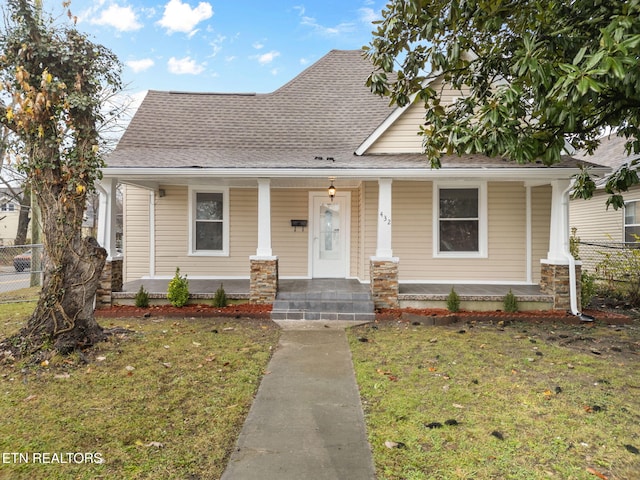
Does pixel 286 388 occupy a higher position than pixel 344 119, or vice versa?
pixel 344 119

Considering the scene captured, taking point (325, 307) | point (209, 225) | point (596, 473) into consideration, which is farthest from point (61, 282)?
point (596, 473)

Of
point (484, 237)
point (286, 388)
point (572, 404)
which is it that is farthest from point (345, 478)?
point (484, 237)

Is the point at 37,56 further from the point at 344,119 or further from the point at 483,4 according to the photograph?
the point at 344,119

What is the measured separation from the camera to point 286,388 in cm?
386

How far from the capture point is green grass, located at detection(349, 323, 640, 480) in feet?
8.38

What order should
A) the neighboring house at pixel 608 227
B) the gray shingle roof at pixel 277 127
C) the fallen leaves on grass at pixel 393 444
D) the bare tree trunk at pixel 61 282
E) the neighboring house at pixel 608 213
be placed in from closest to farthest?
the fallen leaves on grass at pixel 393 444 → the bare tree trunk at pixel 61 282 → the gray shingle roof at pixel 277 127 → the neighboring house at pixel 608 227 → the neighboring house at pixel 608 213

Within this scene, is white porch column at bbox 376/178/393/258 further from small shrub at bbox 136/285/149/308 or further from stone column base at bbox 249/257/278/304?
small shrub at bbox 136/285/149/308

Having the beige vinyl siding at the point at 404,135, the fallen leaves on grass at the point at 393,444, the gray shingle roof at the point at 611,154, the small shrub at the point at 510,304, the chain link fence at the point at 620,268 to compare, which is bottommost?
the fallen leaves on grass at the point at 393,444

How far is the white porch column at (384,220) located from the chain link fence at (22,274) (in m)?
7.01

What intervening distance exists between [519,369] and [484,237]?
186 inches

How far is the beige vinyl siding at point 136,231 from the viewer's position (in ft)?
30.7

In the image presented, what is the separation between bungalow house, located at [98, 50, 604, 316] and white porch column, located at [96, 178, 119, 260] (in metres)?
0.03

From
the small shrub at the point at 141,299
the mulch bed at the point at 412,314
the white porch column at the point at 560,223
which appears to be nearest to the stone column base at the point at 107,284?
the mulch bed at the point at 412,314

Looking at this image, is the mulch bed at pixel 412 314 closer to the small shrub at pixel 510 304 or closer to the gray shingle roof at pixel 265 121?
the small shrub at pixel 510 304
